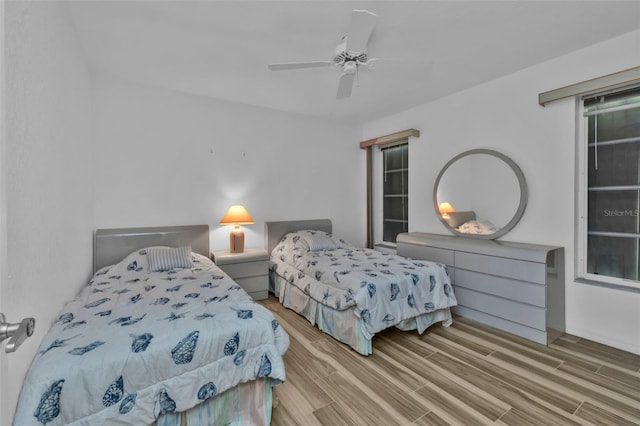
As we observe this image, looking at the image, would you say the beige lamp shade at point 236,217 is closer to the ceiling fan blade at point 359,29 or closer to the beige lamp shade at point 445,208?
the ceiling fan blade at point 359,29

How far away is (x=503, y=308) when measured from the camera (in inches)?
107

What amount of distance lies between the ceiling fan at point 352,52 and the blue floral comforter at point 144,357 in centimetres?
172

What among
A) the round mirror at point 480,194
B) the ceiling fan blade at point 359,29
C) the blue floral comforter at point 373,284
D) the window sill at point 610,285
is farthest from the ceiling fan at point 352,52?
the window sill at point 610,285

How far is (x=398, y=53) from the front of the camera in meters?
2.51

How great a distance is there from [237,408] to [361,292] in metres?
1.14

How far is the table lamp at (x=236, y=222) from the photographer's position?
11.4ft

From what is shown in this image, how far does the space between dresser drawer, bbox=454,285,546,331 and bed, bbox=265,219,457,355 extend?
31 centimetres

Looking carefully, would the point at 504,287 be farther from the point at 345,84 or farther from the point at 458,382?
the point at 345,84

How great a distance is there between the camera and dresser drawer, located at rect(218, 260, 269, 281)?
3.34m

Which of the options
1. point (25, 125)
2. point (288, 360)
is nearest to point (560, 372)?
point (288, 360)

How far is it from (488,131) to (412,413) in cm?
283

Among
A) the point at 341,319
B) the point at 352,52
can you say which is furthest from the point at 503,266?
the point at 352,52

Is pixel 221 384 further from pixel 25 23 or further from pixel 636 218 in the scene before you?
pixel 636 218

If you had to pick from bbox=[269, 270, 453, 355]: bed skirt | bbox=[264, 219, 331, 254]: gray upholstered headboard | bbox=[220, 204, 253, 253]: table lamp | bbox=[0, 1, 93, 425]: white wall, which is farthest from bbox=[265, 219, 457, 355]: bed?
bbox=[0, 1, 93, 425]: white wall
